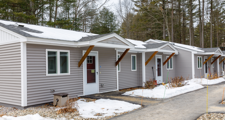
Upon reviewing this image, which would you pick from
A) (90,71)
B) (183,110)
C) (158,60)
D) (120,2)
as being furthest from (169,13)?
(183,110)

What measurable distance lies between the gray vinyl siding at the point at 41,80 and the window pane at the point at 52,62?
22cm

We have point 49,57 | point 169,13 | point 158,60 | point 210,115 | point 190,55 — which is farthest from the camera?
point 169,13

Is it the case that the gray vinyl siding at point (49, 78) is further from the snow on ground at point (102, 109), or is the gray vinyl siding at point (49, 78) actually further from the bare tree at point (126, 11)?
the bare tree at point (126, 11)

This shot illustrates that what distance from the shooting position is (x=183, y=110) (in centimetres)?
594

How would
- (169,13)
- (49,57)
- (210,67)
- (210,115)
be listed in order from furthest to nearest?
(169,13) < (210,67) < (49,57) < (210,115)

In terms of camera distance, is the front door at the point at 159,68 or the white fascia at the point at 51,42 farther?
the front door at the point at 159,68

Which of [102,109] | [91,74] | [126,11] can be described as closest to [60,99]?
[102,109]

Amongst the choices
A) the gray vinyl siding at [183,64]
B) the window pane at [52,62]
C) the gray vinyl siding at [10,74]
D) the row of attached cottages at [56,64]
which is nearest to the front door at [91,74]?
the row of attached cottages at [56,64]

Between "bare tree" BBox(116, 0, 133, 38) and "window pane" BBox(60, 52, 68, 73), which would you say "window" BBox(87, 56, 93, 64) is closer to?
"window pane" BBox(60, 52, 68, 73)

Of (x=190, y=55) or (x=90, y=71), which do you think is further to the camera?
(x=190, y=55)

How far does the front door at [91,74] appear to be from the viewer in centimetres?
852

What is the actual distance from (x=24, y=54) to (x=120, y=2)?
70.3 ft

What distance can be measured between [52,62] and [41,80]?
0.80 metres

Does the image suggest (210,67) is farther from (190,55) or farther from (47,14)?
(47,14)
